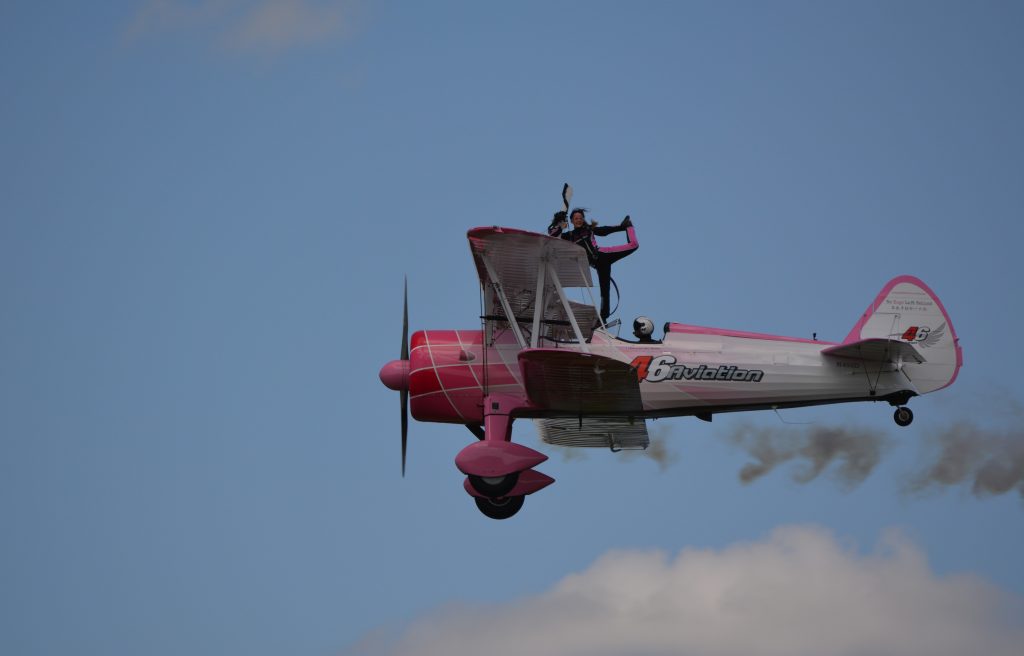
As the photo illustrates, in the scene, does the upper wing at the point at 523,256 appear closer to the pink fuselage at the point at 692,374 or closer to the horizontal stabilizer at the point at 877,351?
the pink fuselage at the point at 692,374

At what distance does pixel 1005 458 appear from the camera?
25547 millimetres

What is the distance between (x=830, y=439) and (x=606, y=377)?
418 centimetres

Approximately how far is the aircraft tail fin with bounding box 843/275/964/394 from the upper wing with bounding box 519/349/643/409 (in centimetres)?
319

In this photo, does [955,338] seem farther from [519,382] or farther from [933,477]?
[519,382]

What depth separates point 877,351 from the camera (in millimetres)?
24391

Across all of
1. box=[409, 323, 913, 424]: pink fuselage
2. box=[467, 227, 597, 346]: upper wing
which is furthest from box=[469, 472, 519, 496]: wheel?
box=[467, 227, 597, 346]: upper wing

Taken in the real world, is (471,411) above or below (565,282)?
below

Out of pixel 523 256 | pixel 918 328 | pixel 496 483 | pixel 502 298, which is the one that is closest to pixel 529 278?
pixel 502 298

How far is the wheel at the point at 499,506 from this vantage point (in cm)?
2433

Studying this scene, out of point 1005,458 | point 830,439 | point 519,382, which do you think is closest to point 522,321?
point 519,382

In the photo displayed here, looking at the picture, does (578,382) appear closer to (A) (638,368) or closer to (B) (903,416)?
(A) (638,368)

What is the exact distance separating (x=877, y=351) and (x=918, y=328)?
80 centimetres

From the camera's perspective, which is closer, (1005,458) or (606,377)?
(606,377)

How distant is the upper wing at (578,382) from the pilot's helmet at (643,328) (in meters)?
0.93
